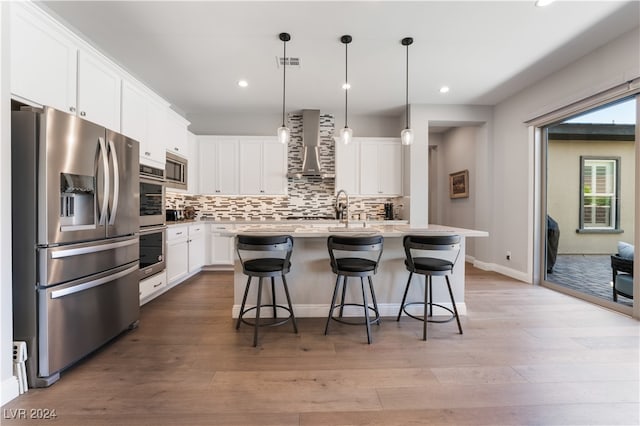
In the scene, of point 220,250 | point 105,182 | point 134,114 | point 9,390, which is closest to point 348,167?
point 220,250

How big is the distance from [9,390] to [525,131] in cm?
603

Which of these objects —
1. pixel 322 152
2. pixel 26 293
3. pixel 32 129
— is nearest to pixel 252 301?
pixel 26 293

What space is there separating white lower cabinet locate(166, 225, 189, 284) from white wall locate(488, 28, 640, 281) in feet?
16.6

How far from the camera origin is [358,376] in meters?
1.93

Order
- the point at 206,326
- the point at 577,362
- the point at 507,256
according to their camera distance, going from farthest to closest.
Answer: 1. the point at 507,256
2. the point at 206,326
3. the point at 577,362

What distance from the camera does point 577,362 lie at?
2.11 m

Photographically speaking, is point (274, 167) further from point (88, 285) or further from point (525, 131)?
point (525, 131)

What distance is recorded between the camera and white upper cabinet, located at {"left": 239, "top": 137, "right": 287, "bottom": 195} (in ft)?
17.0

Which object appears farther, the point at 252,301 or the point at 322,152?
→ the point at 322,152

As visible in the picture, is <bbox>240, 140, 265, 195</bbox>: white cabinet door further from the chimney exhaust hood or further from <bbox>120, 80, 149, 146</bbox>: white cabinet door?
<bbox>120, 80, 149, 146</bbox>: white cabinet door

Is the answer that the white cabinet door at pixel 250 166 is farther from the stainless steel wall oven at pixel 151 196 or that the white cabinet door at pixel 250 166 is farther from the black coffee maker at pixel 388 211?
the black coffee maker at pixel 388 211

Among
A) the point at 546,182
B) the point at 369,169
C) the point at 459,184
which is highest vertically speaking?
the point at 369,169

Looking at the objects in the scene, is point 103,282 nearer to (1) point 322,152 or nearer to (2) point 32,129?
(2) point 32,129

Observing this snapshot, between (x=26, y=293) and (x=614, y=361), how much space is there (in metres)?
4.05
